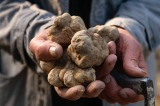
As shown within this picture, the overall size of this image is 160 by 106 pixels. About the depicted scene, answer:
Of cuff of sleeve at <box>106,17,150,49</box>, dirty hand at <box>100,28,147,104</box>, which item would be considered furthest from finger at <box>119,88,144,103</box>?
cuff of sleeve at <box>106,17,150,49</box>

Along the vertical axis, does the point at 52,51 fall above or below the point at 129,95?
above

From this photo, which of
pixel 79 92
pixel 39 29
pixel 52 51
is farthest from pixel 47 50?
pixel 39 29

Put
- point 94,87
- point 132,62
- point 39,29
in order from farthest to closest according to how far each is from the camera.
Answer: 1. point 39,29
2. point 132,62
3. point 94,87

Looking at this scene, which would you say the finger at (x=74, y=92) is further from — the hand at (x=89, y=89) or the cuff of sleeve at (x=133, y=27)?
the cuff of sleeve at (x=133, y=27)

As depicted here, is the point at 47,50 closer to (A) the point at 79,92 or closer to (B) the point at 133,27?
(A) the point at 79,92

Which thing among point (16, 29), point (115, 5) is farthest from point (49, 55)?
point (115, 5)

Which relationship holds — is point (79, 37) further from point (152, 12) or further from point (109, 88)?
point (152, 12)
